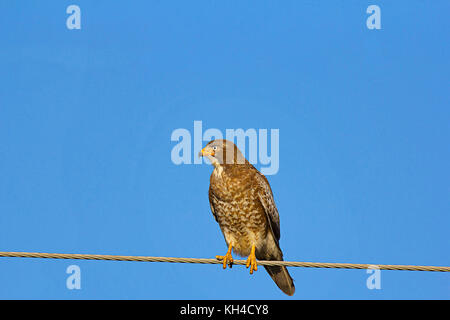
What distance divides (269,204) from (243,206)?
0.44m

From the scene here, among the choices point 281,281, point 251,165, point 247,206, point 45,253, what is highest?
point 251,165

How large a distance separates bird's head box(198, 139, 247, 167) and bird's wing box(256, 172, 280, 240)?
46 centimetres

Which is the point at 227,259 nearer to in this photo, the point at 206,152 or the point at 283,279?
the point at 283,279

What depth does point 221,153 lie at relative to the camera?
965cm

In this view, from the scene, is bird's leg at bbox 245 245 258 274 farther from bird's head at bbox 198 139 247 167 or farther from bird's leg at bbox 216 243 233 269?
bird's head at bbox 198 139 247 167

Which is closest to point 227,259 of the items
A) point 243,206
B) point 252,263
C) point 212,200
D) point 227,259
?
point 227,259

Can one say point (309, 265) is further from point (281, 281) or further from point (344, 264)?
point (281, 281)

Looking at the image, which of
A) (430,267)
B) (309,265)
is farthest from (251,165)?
(430,267)

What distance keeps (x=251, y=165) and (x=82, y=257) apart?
3756mm

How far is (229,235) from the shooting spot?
9.59 meters

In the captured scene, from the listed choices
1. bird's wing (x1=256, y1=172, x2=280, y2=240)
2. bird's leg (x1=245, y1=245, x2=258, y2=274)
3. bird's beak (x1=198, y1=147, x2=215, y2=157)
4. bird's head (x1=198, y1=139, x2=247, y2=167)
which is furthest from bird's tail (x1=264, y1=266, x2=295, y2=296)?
bird's beak (x1=198, y1=147, x2=215, y2=157)

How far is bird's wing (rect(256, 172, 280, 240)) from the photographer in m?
9.47

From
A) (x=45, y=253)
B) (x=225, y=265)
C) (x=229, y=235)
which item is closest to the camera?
(x=45, y=253)

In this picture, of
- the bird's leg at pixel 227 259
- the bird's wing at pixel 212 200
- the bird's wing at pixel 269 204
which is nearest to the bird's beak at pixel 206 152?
the bird's wing at pixel 212 200
